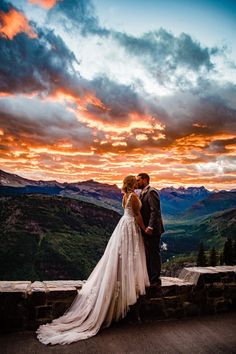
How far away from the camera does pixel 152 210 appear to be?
570 centimetres

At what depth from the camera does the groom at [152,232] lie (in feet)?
18.5

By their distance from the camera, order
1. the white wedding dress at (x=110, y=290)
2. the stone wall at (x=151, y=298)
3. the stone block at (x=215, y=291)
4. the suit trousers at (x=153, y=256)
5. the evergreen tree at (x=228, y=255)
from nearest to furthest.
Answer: the white wedding dress at (x=110, y=290) → the stone wall at (x=151, y=298) → the suit trousers at (x=153, y=256) → the stone block at (x=215, y=291) → the evergreen tree at (x=228, y=255)

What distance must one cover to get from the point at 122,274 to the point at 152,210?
127 centimetres

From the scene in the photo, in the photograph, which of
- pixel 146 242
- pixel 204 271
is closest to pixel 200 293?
pixel 204 271

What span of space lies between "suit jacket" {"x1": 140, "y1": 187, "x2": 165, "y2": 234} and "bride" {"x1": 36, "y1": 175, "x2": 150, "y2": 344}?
24 cm

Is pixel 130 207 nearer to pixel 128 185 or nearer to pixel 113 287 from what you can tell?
pixel 128 185

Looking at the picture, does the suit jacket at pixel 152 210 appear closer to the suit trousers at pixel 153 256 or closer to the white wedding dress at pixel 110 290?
the suit trousers at pixel 153 256

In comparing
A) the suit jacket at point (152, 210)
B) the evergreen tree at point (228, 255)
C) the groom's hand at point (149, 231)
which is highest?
the suit jacket at point (152, 210)

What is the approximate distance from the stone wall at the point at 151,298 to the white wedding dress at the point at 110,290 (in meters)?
0.23

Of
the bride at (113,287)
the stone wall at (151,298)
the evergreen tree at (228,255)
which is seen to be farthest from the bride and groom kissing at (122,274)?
the evergreen tree at (228,255)

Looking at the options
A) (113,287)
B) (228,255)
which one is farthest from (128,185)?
(228,255)

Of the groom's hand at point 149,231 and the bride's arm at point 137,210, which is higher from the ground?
the bride's arm at point 137,210

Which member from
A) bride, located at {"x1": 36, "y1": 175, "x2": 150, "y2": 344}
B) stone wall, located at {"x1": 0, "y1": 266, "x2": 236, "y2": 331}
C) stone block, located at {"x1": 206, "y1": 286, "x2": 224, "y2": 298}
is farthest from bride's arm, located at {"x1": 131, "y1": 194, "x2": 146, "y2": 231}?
stone block, located at {"x1": 206, "y1": 286, "x2": 224, "y2": 298}

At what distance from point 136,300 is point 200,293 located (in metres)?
1.54
